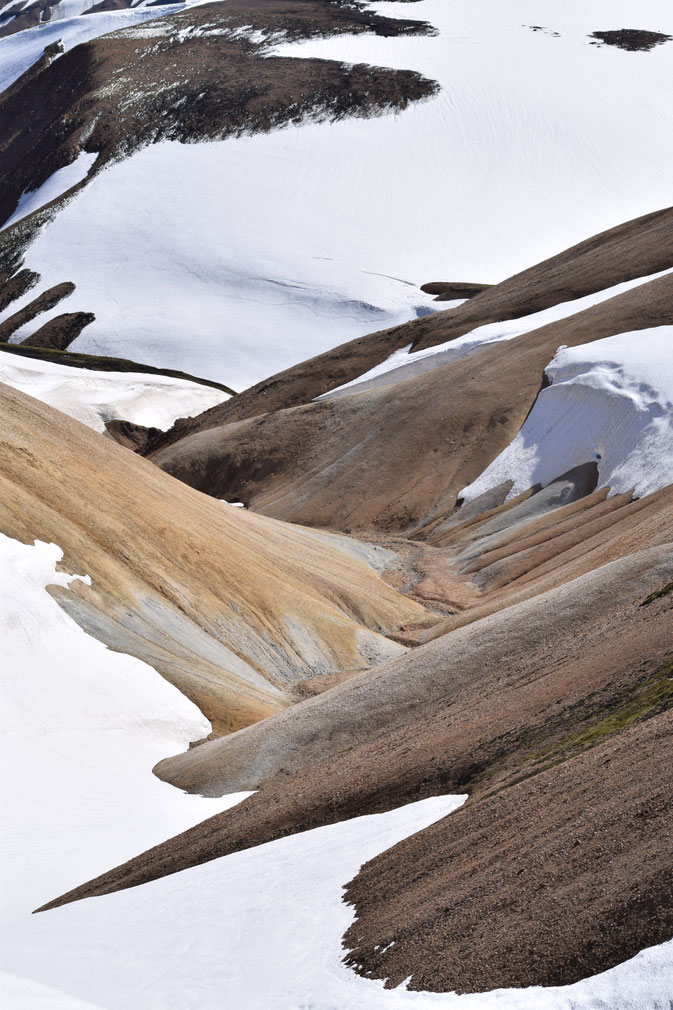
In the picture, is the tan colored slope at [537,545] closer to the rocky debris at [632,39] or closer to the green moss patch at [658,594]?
the green moss patch at [658,594]


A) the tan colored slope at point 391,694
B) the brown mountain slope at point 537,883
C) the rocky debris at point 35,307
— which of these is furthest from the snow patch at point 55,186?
the brown mountain slope at point 537,883

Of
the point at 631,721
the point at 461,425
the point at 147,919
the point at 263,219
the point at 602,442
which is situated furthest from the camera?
the point at 263,219

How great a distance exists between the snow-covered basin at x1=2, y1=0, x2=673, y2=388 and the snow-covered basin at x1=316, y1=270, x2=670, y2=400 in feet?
100

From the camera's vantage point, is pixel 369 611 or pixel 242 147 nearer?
pixel 369 611

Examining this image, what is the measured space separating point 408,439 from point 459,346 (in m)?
13.7

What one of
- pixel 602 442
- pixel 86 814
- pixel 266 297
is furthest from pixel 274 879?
pixel 266 297

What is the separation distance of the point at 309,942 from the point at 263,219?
127 m

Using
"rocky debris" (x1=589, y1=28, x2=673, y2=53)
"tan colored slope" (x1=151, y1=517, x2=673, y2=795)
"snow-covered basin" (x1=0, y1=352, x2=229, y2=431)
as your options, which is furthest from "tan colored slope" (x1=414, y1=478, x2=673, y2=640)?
"rocky debris" (x1=589, y1=28, x2=673, y2=53)

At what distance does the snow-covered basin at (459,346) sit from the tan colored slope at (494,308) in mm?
1386

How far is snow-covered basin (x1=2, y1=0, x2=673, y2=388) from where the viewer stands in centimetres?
11738

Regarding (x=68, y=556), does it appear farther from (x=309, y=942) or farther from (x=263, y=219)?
(x=263, y=219)

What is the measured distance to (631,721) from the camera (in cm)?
1259

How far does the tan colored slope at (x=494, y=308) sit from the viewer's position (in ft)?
241

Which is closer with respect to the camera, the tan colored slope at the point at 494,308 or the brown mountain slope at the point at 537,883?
the brown mountain slope at the point at 537,883
